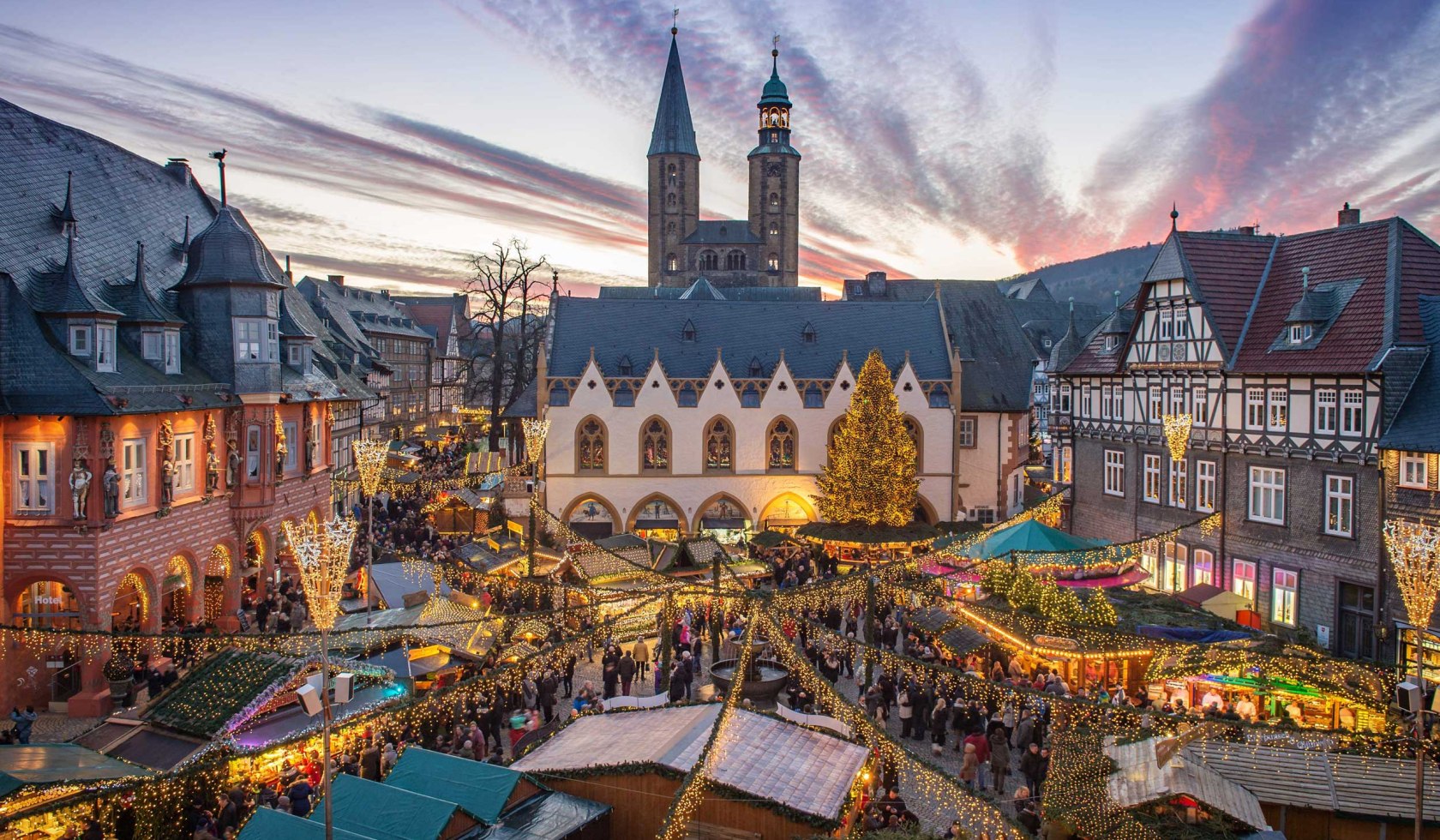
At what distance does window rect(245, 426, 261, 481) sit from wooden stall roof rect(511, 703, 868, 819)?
16275mm

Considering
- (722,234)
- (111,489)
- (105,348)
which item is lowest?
(111,489)

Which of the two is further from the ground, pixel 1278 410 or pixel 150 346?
pixel 150 346

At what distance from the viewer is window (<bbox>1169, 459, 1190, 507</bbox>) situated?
29359 mm

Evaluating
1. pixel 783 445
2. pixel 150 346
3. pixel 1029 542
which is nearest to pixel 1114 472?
pixel 1029 542

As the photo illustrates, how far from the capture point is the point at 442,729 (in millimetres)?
18109

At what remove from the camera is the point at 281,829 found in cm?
1181

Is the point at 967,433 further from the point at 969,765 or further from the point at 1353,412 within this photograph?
the point at 969,765

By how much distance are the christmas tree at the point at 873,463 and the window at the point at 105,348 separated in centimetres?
2373

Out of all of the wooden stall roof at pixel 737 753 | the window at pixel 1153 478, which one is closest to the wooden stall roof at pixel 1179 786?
the wooden stall roof at pixel 737 753

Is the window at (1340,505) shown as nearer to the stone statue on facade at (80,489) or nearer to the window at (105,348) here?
the stone statue on facade at (80,489)

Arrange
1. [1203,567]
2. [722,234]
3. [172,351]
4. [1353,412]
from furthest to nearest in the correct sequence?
[722,234] → [1203,567] → [172,351] → [1353,412]

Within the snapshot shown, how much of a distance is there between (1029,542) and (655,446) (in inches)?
748

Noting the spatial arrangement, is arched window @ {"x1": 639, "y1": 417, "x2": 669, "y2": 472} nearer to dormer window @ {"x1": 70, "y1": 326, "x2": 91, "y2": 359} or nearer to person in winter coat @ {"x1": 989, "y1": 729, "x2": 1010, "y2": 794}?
dormer window @ {"x1": 70, "y1": 326, "x2": 91, "y2": 359}

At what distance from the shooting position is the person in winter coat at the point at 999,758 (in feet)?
54.9
